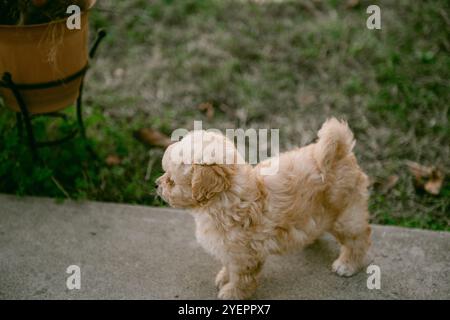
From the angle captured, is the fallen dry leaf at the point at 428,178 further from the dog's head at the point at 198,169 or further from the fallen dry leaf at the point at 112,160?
the fallen dry leaf at the point at 112,160

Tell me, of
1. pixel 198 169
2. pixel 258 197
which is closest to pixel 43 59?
pixel 198 169

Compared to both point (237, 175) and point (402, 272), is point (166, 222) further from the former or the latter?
point (402, 272)

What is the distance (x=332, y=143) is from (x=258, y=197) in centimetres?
53

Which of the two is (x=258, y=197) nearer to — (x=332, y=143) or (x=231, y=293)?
(x=332, y=143)

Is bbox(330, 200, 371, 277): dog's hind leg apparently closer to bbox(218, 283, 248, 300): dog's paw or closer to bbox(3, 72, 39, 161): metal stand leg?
bbox(218, 283, 248, 300): dog's paw

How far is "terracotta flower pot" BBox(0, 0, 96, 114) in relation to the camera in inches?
121

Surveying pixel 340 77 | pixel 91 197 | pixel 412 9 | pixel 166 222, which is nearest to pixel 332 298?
pixel 166 222

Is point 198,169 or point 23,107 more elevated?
point 23,107

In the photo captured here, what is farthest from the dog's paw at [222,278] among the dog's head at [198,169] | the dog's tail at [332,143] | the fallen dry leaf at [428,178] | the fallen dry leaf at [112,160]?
the fallen dry leaf at [428,178]

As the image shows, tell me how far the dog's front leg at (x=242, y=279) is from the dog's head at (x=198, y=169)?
47 cm

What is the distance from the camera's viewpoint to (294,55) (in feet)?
17.5

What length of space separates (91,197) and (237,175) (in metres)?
1.66

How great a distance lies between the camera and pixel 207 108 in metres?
4.79

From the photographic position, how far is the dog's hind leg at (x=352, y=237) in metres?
3.07
